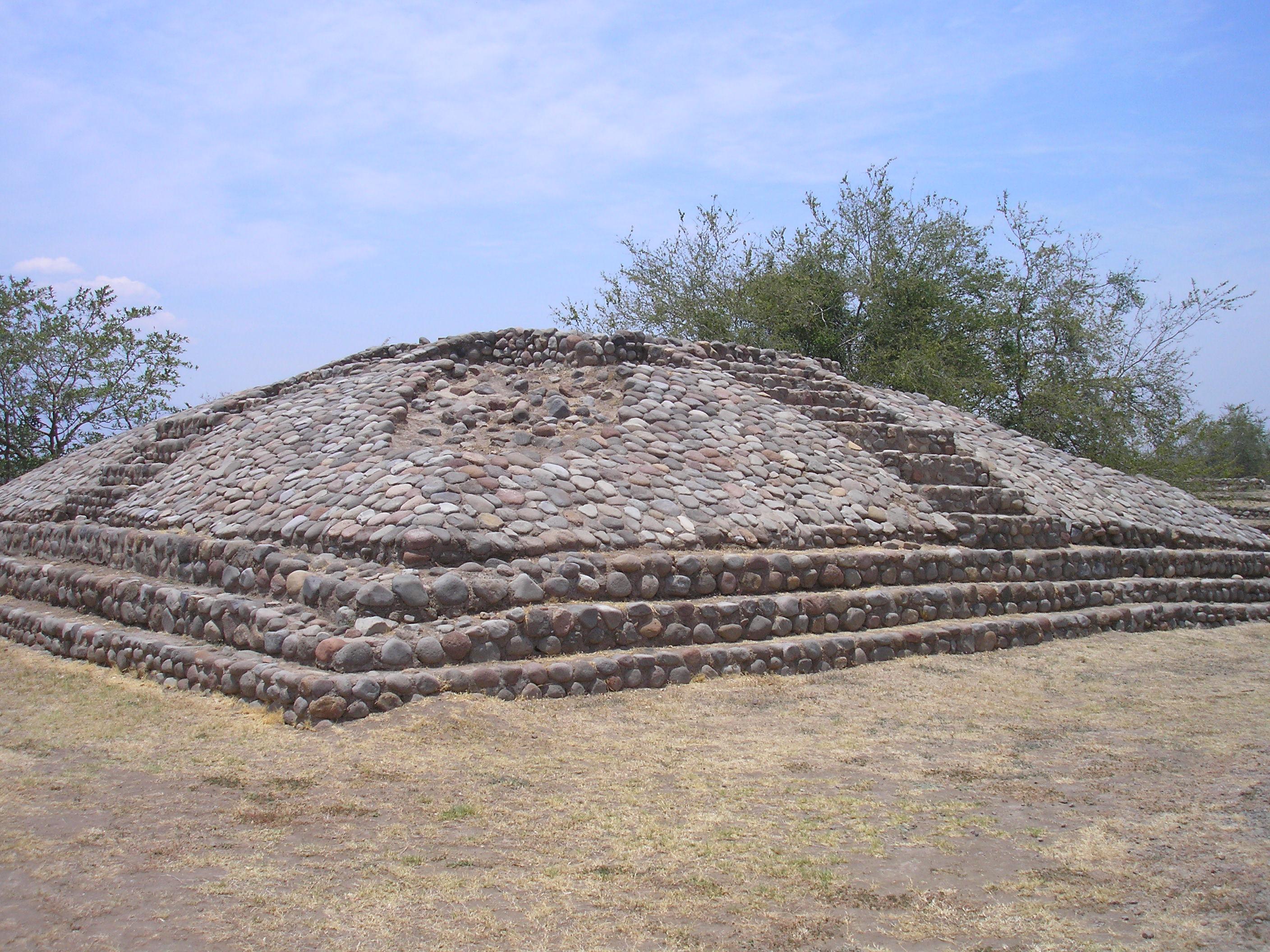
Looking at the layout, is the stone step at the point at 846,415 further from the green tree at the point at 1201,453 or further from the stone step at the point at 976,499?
the green tree at the point at 1201,453

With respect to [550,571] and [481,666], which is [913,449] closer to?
[550,571]

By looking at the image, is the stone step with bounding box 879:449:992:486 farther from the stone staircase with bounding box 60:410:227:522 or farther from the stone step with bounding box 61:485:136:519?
the stone step with bounding box 61:485:136:519

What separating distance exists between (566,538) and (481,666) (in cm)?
144

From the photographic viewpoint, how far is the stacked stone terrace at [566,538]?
6.42 m

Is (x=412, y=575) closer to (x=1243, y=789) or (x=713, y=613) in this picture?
(x=713, y=613)

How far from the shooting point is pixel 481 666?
Answer: 20.0 feet

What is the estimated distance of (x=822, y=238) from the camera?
20797 millimetres

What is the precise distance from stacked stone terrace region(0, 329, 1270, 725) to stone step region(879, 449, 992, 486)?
0.03 meters

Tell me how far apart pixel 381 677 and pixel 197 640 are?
220cm

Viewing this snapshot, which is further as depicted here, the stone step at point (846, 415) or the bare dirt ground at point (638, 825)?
the stone step at point (846, 415)

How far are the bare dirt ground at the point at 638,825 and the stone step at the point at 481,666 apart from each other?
0.54 ft

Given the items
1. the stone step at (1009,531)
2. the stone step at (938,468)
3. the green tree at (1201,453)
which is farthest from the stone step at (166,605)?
the green tree at (1201,453)

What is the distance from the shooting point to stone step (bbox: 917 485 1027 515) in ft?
33.5

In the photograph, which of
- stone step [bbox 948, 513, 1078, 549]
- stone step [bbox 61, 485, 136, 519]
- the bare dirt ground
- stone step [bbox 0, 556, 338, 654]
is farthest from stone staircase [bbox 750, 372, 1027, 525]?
stone step [bbox 61, 485, 136, 519]
